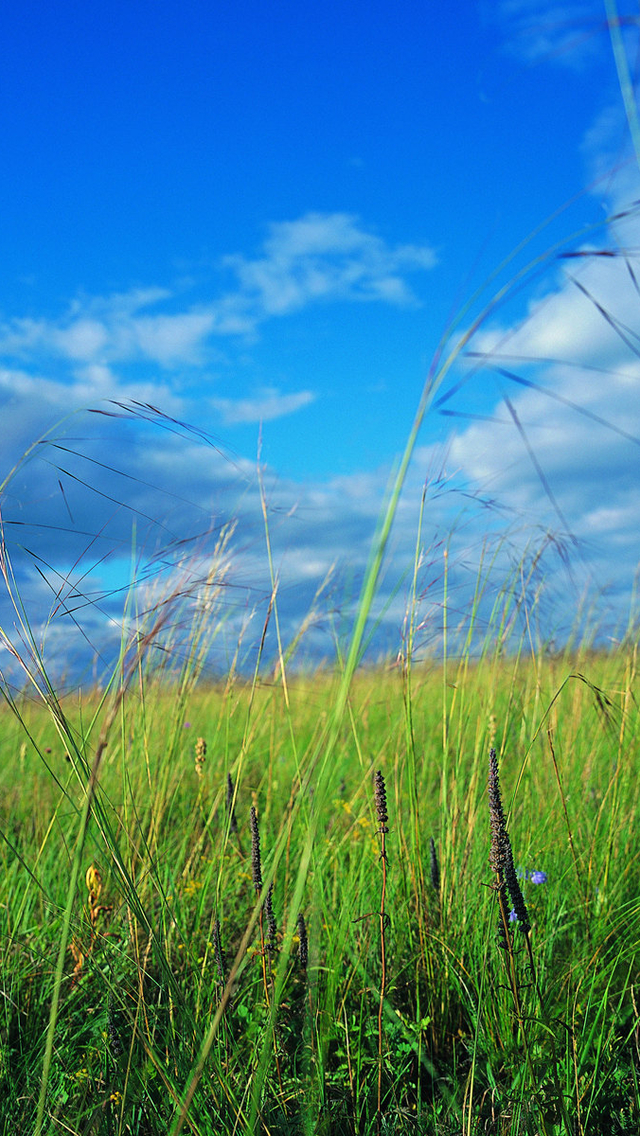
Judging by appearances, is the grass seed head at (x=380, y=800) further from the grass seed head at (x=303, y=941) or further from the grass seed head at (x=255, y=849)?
the grass seed head at (x=303, y=941)

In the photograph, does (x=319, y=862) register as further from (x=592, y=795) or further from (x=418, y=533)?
(x=592, y=795)

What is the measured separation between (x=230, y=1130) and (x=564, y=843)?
145 centimetres

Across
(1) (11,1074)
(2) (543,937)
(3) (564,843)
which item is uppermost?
(3) (564,843)

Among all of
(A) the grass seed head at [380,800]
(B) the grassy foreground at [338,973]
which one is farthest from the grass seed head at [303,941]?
(A) the grass seed head at [380,800]

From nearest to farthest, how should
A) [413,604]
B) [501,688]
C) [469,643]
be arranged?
1. [413,604]
2. [469,643]
3. [501,688]

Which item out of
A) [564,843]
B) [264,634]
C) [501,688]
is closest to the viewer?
[264,634]

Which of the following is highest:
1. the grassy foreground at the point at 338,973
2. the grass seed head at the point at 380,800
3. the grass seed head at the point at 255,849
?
the grass seed head at the point at 380,800

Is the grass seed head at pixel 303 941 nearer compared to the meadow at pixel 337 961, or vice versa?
the meadow at pixel 337 961

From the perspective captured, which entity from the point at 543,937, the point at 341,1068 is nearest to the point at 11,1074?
the point at 341,1068

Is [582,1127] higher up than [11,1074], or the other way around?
[582,1127]

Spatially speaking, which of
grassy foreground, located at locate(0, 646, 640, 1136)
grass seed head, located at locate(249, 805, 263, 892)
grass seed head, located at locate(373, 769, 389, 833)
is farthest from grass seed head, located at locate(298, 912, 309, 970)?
grass seed head, located at locate(373, 769, 389, 833)

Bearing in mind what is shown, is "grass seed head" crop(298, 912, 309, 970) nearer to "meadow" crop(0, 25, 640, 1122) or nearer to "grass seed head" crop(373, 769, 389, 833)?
"meadow" crop(0, 25, 640, 1122)

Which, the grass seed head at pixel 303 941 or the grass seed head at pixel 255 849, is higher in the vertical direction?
the grass seed head at pixel 255 849

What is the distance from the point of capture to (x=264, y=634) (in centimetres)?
183
